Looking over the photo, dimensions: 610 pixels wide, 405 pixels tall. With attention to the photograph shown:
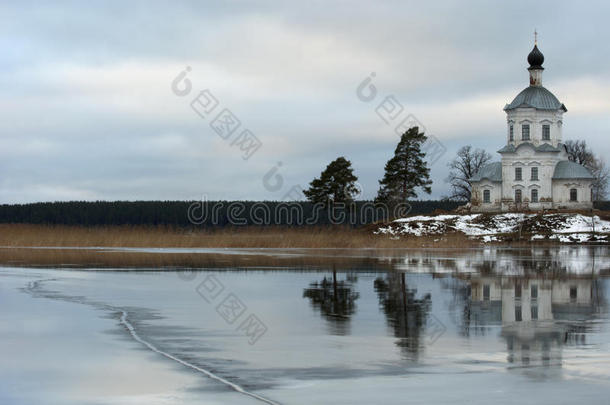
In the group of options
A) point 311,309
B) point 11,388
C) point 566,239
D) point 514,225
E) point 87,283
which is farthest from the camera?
point 514,225

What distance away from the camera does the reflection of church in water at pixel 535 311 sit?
13656 millimetres

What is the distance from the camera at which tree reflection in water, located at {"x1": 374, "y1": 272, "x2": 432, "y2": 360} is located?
14122 mm

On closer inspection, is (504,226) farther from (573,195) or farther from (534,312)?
(534,312)

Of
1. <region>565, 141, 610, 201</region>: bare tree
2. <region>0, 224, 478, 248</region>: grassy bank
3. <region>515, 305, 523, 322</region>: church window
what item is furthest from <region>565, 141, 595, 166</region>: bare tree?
<region>515, 305, 523, 322</region>: church window

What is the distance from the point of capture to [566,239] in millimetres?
74438

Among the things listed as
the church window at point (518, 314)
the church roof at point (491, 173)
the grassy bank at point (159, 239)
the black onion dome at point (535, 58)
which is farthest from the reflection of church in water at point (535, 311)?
the black onion dome at point (535, 58)

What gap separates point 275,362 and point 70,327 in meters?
5.20

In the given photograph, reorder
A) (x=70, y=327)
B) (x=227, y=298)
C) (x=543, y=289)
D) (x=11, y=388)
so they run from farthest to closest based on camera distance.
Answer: (x=543, y=289), (x=227, y=298), (x=70, y=327), (x=11, y=388)

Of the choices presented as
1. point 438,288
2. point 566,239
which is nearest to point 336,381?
point 438,288

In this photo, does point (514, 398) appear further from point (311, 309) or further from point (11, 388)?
point (311, 309)

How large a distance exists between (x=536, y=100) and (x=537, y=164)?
21.9ft

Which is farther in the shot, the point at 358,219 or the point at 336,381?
the point at 358,219

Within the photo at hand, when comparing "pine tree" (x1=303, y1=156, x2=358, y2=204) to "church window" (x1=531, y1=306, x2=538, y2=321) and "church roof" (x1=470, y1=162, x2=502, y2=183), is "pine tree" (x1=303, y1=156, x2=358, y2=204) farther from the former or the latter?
"church window" (x1=531, y1=306, x2=538, y2=321)

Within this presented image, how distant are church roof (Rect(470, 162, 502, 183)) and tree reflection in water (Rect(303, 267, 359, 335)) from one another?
237 ft
